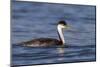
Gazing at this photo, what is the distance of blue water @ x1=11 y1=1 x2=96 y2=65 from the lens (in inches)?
90.4

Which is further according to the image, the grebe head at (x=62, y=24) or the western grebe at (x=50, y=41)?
the grebe head at (x=62, y=24)

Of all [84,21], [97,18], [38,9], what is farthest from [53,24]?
[97,18]

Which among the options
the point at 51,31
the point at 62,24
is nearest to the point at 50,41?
the point at 51,31

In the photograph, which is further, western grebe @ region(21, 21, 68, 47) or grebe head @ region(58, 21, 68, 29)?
grebe head @ region(58, 21, 68, 29)

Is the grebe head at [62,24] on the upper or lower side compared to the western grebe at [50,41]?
upper

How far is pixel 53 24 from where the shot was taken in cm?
243

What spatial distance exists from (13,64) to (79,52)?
748 millimetres

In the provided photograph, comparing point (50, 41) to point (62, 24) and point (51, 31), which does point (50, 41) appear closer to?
point (51, 31)

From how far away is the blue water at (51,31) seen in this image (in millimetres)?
2295

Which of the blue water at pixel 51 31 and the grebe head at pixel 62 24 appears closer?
the blue water at pixel 51 31

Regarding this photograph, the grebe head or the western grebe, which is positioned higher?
the grebe head

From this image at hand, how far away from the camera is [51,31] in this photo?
2.42 m
